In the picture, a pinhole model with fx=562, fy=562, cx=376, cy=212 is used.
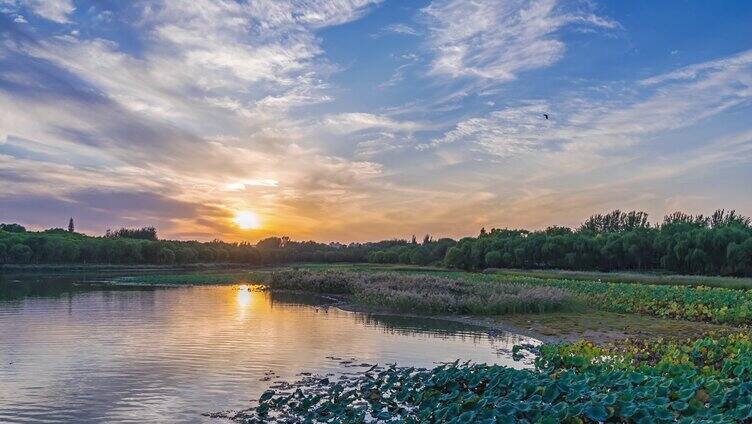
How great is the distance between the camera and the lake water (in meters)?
12.7

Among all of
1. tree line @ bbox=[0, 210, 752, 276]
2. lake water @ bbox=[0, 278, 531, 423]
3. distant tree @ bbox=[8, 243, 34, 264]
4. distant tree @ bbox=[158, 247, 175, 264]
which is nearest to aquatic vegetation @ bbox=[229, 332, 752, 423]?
lake water @ bbox=[0, 278, 531, 423]

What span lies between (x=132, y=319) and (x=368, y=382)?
58.0 ft

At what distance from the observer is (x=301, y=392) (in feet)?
43.1

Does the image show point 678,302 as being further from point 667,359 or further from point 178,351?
point 178,351

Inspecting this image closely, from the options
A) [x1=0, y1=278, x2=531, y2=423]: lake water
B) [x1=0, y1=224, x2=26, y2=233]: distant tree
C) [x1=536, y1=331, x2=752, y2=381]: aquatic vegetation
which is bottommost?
[x1=0, y1=278, x2=531, y2=423]: lake water

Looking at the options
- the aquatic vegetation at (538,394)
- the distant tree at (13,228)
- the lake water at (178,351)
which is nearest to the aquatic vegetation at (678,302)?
the lake water at (178,351)

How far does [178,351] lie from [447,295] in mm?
19055

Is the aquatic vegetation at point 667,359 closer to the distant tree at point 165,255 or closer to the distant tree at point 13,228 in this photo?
the distant tree at point 165,255

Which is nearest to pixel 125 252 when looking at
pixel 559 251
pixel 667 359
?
pixel 559 251

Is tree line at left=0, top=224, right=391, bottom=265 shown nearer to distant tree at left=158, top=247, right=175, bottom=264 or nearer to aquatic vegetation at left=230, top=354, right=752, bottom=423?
distant tree at left=158, top=247, right=175, bottom=264

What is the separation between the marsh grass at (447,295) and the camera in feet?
107

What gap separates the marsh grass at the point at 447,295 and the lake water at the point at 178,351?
3.55 metres

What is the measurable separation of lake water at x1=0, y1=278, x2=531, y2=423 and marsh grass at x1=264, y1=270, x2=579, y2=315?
3.55 metres

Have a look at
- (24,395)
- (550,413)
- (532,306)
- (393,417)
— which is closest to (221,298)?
(532,306)
